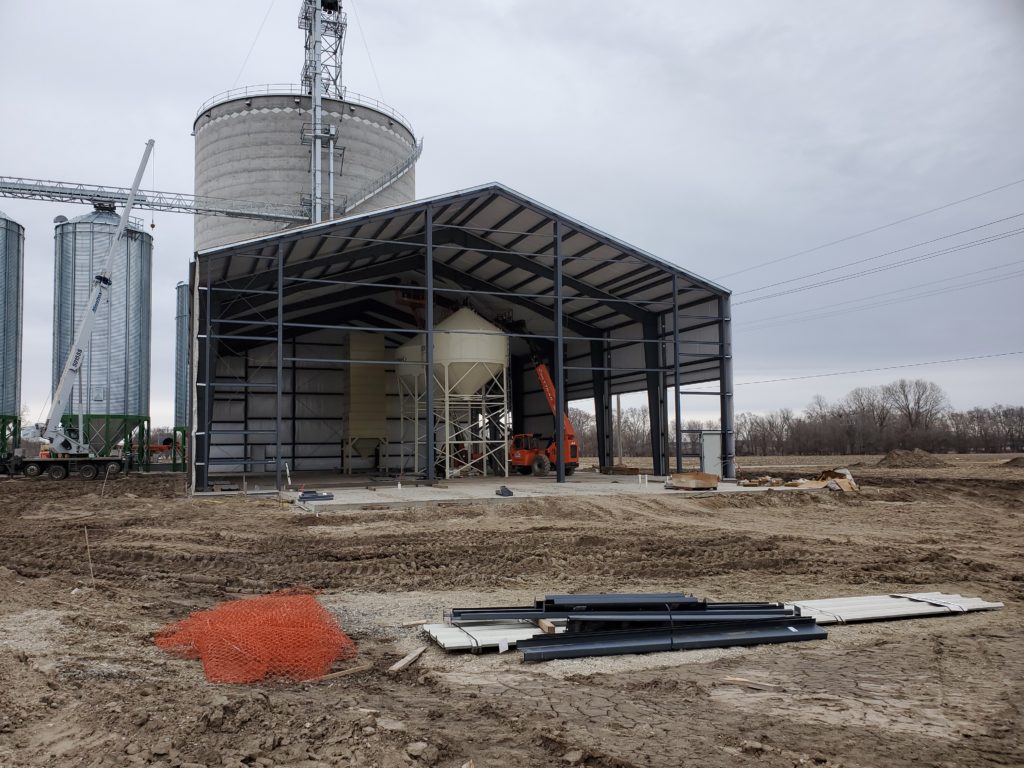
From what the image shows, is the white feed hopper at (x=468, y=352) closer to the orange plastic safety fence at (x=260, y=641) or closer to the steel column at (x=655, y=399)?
the steel column at (x=655, y=399)

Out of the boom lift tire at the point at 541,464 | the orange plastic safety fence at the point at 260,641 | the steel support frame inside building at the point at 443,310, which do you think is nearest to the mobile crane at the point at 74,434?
the steel support frame inside building at the point at 443,310

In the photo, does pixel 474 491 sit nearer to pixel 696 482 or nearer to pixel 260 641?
pixel 696 482

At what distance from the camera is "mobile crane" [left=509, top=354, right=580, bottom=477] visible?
100 ft

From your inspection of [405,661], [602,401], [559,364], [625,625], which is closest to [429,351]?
[559,364]

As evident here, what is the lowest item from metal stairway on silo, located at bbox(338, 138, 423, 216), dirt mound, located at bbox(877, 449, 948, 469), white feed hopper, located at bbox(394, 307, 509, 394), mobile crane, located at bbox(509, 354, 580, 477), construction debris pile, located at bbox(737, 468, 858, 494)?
dirt mound, located at bbox(877, 449, 948, 469)

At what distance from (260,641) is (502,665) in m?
2.16

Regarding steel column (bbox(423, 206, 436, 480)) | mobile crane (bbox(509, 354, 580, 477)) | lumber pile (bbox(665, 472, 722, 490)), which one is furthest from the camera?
mobile crane (bbox(509, 354, 580, 477))

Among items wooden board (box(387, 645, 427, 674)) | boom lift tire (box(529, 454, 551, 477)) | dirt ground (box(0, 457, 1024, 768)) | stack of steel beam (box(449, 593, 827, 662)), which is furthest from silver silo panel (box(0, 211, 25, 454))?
stack of steel beam (box(449, 593, 827, 662))

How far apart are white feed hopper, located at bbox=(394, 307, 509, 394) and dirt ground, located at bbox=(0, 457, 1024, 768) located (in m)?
14.1

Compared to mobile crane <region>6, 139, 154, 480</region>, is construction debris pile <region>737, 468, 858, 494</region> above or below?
below

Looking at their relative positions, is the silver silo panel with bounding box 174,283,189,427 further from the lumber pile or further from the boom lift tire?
the lumber pile

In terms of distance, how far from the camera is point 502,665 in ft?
21.6

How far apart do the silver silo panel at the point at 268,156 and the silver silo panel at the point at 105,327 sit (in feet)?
13.1

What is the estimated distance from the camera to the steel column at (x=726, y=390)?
27266 millimetres
